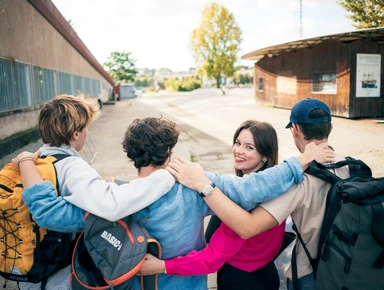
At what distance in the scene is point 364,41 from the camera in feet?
49.0

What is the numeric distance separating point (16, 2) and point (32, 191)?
25.5 feet

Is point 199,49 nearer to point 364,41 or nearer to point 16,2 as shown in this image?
point 364,41

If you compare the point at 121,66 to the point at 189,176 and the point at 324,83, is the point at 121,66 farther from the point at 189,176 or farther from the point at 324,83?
the point at 189,176

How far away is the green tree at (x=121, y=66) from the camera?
75.0m

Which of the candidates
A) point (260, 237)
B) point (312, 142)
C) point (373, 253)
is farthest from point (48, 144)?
point (373, 253)

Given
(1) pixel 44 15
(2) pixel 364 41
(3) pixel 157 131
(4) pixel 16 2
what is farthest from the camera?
(2) pixel 364 41

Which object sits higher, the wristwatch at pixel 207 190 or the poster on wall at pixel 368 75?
the poster on wall at pixel 368 75

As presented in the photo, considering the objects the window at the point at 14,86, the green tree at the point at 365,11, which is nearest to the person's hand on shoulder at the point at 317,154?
the window at the point at 14,86

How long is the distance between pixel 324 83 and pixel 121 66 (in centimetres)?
6414

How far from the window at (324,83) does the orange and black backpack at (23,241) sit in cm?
1633

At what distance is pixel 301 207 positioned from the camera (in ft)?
5.69

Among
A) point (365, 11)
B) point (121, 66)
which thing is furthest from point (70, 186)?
point (121, 66)

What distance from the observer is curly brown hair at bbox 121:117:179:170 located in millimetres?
1646

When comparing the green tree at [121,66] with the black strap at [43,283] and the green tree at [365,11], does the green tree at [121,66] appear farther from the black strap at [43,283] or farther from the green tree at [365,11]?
the black strap at [43,283]
